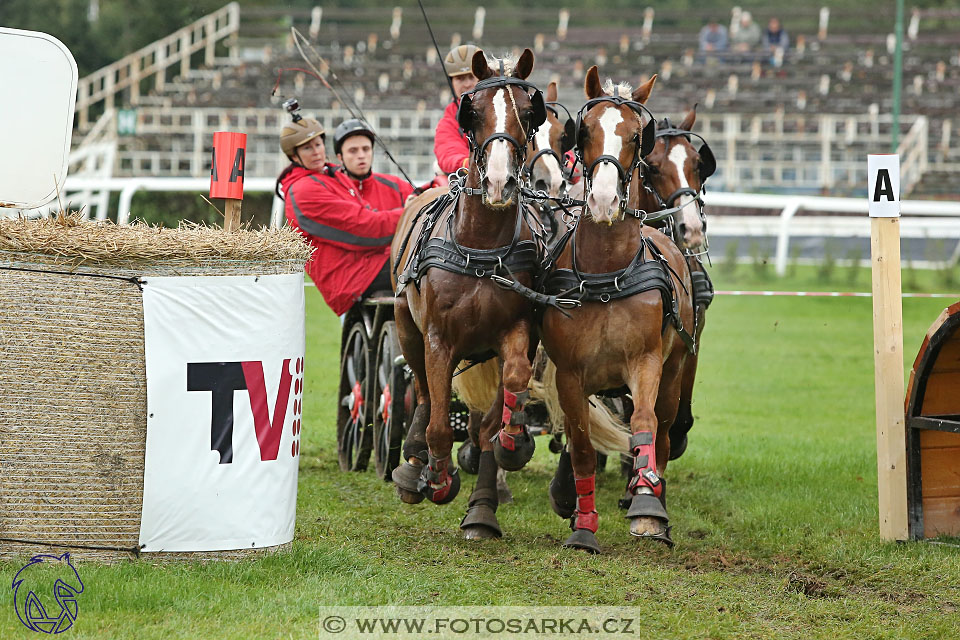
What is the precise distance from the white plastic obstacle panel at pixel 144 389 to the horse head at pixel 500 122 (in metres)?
0.92

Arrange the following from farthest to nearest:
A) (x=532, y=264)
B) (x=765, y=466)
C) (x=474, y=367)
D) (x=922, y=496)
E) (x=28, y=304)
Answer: (x=765, y=466) < (x=474, y=367) < (x=922, y=496) < (x=532, y=264) < (x=28, y=304)

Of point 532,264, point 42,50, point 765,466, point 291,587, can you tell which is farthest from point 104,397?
point 765,466

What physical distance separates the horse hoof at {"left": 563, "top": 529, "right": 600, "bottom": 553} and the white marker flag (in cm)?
209

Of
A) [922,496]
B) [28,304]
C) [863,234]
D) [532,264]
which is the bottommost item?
[922,496]

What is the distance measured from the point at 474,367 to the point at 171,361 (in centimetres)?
211

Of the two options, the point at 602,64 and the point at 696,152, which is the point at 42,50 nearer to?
the point at 696,152

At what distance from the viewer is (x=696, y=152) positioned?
669 cm

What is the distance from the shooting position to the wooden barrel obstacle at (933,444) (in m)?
5.83

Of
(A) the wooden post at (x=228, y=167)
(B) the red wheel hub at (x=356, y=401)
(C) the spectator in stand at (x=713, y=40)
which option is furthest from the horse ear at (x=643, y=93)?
(C) the spectator in stand at (x=713, y=40)

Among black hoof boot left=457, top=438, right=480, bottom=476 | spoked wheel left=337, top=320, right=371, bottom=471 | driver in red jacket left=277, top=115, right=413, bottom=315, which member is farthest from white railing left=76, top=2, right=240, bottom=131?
black hoof boot left=457, top=438, right=480, bottom=476

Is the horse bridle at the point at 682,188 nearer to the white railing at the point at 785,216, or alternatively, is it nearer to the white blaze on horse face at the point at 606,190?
the white blaze on horse face at the point at 606,190

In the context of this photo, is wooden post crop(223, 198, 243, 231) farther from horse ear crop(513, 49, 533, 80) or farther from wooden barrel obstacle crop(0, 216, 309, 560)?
horse ear crop(513, 49, 533, 80)

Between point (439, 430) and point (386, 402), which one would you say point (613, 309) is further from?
point (386, 402)

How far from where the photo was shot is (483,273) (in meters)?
5.36
